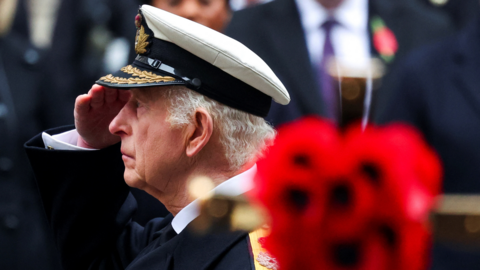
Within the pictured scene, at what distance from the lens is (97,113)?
242 cm

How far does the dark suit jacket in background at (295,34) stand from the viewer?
214cm

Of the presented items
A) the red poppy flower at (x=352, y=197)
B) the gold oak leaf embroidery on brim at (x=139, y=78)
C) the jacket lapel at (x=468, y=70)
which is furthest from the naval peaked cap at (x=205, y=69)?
the red poppy flower at (x=352, y=197)

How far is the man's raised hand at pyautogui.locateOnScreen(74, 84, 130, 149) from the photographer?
7.76 feet

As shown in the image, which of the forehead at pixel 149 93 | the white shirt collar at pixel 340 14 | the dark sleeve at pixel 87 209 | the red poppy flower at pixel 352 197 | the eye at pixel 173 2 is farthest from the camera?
the eye at pixel 173 2

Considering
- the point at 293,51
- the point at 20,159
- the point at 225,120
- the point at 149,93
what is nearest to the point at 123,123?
the point at 149,93

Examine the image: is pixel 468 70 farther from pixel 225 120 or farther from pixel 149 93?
pixel 149 93

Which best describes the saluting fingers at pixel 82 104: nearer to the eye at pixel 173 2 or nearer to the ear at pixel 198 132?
the ear at pixel 198 132

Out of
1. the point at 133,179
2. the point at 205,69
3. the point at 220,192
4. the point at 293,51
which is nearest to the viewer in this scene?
the point at 220,192

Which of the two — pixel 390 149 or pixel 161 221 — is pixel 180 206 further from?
pixel 390 149

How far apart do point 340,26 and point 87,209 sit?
127 cm

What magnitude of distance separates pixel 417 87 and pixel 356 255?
1816mm

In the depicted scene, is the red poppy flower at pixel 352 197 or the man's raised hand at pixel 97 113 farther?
the man's raised hand at pixel 97 113

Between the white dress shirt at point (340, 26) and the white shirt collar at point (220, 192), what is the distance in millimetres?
479

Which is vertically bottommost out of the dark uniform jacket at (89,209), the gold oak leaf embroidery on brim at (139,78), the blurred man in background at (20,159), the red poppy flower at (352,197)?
the blurred man in background at (20,159)
